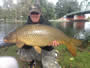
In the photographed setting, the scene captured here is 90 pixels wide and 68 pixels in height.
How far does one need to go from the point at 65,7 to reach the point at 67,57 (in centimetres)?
84

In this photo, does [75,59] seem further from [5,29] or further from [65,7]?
[5,29]

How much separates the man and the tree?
0.97 feet

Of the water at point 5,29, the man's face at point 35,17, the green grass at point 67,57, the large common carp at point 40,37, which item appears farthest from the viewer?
the green grass at point 67,57

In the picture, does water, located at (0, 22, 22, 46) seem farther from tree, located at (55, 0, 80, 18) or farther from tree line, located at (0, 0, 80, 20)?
tree, located at (55, 0, 80, 18)

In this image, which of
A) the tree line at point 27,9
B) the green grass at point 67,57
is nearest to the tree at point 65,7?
the tree line at point 27,9

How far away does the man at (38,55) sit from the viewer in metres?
1.39

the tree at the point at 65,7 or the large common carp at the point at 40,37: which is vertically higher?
the tree at the point at 65,7

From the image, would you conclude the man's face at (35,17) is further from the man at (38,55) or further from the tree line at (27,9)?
the tree line at (27,9)

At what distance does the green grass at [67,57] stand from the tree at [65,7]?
53 centimetres

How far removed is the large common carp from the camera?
1236mm

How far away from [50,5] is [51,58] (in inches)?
29.1

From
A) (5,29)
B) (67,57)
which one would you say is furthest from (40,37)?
(67,57)

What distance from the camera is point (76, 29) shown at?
5.34 feet

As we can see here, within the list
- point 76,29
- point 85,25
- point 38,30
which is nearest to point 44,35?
point 38,30
